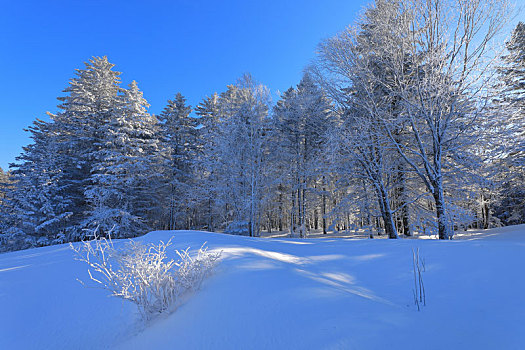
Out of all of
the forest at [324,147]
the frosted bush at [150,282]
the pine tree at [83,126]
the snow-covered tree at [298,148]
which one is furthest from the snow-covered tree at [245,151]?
the frosted bush at [150,282]

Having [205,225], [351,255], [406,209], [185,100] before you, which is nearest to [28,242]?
[205,225]

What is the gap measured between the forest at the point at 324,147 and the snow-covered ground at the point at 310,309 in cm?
444

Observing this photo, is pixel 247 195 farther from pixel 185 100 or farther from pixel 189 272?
pixel 185 100

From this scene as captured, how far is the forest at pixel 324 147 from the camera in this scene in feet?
22.3

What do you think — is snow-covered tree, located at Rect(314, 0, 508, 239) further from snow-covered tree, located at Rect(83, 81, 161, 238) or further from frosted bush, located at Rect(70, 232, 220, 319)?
snow-covered tree, located at Rect(83, 81, 161, 238)

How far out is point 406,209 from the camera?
10.7m

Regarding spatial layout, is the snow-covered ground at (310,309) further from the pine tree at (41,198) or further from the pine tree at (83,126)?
the pine tree at (83,126)

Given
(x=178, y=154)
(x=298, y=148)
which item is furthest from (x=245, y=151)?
(x=178, y=154)

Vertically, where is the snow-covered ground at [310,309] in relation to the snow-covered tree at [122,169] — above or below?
below

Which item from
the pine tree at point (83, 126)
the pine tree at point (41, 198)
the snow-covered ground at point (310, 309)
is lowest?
the snow-covered ground at point (310, 309)

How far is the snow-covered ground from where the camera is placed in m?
1.82

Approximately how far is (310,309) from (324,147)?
361 inches

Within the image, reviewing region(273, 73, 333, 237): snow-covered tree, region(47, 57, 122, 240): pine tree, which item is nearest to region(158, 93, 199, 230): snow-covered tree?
region(47, 57, 122, 240): pine tree

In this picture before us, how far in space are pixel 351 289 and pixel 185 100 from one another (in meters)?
21.8
